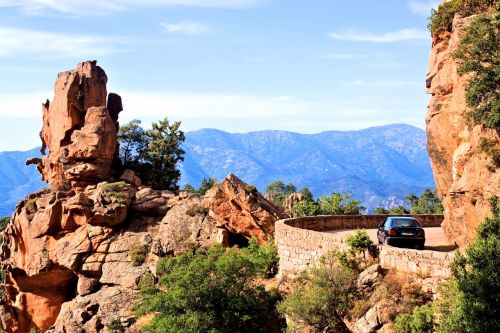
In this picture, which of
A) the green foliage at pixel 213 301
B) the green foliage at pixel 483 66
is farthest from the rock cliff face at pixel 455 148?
the green foliage at pixel 213 301

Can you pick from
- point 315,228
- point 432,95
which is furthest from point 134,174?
point 432,95

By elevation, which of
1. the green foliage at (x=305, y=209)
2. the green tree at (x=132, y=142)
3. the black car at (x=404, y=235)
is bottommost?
the green foliage at (x=305, y=209)

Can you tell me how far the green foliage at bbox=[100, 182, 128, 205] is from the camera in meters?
48.9

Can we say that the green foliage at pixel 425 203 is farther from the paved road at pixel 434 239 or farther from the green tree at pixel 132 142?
the paved road at pixel 434 239

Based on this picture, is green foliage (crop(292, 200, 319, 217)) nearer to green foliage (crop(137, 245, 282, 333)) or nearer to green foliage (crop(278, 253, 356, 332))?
green foliage (crop(137, 245, 282, 333))

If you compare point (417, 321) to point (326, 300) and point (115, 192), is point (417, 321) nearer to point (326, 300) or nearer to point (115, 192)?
point (326, 300)

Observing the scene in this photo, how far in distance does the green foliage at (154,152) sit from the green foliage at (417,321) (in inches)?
1651

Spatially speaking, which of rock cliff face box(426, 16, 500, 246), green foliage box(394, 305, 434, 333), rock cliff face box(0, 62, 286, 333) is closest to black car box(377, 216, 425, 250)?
rock cliff face box(426, 16, 500, 246)

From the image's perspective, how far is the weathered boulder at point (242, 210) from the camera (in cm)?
4050

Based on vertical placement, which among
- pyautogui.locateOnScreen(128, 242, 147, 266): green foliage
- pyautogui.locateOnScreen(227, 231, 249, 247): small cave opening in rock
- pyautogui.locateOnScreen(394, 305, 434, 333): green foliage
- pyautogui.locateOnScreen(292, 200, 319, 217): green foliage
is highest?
pyautogui.locateOnScreen(394, 305, 434, 333): green foliage

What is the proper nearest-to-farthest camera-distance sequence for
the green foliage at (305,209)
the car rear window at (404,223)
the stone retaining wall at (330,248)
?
the stone retaining wall at (330,248), the car rear window at (404,223), the green foliage at (305,209)

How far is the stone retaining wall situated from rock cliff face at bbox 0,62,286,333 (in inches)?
171

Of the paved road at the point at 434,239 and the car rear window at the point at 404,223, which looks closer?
the car rear window at the point at 404,223

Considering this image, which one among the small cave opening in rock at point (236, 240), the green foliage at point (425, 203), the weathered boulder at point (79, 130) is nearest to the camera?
the small cave opening in rock at point (236, 240)
